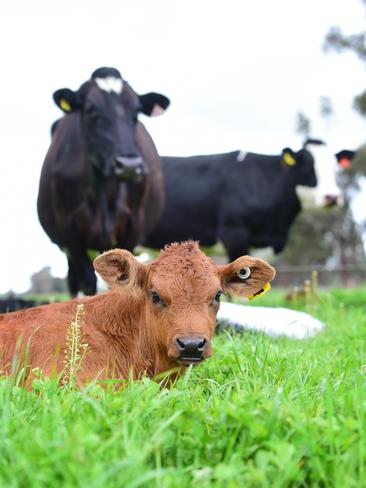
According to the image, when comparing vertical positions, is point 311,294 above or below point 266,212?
below

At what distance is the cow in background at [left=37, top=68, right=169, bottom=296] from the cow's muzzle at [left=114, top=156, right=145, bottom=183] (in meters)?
0.07

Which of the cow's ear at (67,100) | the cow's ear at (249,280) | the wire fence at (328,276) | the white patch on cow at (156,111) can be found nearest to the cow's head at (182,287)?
the cow's ear at (249,280)

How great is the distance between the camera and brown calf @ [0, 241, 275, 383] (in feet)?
12.5

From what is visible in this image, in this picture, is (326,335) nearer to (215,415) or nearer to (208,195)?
(215,415)

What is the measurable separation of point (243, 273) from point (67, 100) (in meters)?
4.81

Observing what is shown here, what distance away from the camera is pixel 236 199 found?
42.0ft

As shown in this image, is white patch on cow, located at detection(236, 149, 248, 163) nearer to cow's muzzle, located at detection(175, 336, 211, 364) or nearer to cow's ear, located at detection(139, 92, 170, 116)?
cow's ear, located at detection(139, 92, 170, 116)

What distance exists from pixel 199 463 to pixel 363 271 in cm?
3283

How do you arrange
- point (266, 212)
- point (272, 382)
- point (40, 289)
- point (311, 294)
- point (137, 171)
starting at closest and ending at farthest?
point (272, 382)
point (137, 171)
point (311, 294)
point (266, 212)
point (40, 289)

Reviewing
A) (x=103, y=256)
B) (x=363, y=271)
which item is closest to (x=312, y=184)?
(x=103, y=256)

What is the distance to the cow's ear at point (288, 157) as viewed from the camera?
41.8ft

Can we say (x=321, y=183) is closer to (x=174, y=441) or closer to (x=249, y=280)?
(x=249, y=280)

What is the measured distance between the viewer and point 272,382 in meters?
3.68

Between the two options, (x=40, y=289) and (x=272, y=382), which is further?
(x=40, y=289)
